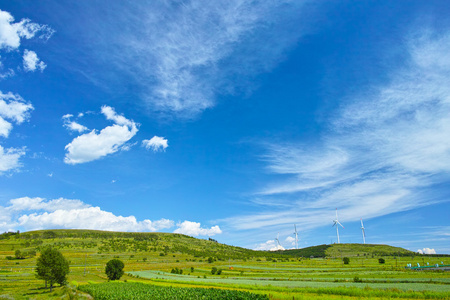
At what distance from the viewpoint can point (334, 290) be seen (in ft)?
156

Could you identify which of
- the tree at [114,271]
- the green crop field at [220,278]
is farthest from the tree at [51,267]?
the tree at [114,271]

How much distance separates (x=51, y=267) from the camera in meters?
76.1

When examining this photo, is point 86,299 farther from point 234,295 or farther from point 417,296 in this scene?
point 417,296

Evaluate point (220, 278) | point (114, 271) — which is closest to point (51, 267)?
point (114, 271)

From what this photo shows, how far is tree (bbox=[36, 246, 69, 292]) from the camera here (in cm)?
7462

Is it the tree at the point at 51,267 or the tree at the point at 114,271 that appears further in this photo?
the tree at the point at 114,271

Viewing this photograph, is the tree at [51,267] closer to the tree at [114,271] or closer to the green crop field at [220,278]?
the green crop field at [220,278]

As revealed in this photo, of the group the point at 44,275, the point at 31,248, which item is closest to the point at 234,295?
the point at 44,275

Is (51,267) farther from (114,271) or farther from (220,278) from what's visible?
(220,278)

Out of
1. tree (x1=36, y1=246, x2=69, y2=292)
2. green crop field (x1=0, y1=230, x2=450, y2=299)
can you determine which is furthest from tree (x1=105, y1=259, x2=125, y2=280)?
tree (x1=36, y1=246, x2=69, y2=292)

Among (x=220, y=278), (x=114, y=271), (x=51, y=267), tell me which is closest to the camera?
(x=51, y=267)

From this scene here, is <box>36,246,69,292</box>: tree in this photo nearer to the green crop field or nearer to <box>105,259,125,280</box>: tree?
the green crop field

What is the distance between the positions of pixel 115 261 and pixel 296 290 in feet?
233

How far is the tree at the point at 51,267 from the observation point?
74.6 meters
